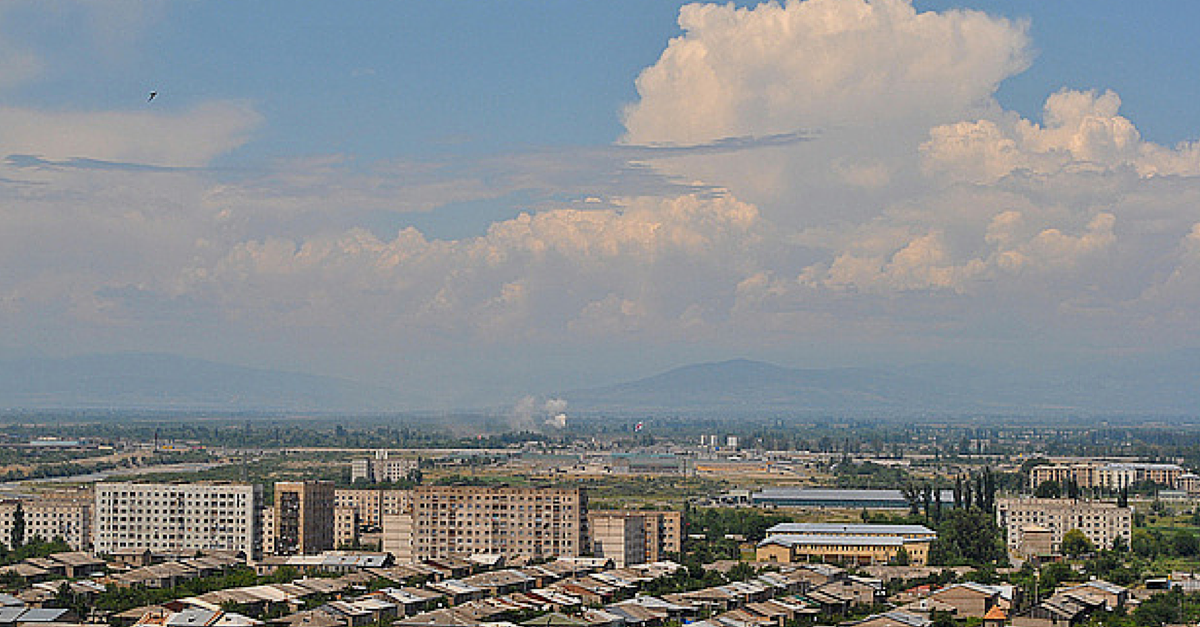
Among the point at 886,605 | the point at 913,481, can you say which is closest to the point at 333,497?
the point at 886,605

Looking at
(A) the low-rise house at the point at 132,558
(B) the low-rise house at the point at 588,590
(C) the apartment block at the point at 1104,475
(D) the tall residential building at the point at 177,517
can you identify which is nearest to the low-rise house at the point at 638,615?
(B) the low-rise house at the point at 588,590

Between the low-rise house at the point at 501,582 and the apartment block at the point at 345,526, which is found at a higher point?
the apartment block at the point at 345,526

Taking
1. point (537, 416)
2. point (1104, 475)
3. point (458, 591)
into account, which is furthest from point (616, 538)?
point (537, 416)

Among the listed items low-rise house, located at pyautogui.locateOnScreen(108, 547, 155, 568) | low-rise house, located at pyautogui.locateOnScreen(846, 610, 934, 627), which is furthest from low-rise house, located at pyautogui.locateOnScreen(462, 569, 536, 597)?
low-rise house, located at pyautogui.locateOnScreen(108, 547, 155, 568)

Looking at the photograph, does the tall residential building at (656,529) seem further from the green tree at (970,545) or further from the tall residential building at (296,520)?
the tall residential building at (296,520)

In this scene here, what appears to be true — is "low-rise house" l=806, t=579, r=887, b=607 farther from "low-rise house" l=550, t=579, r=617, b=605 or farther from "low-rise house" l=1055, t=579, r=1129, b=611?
"low-rise house" l=550, t=579, r=617, b=605

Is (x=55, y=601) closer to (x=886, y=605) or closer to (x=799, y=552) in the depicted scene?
(x=886, y=605)
